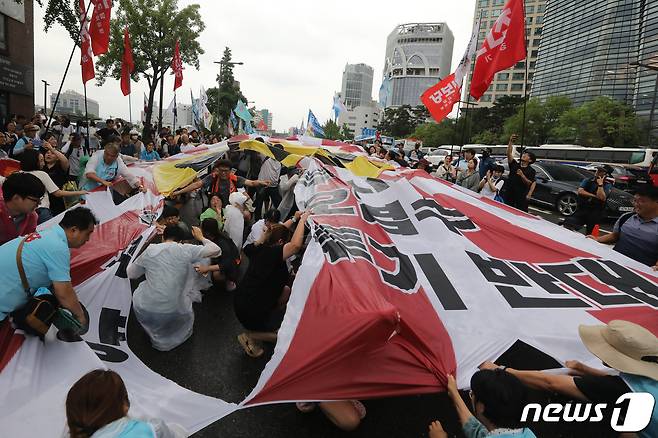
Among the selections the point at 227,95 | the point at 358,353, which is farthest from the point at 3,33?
the point at 227,95

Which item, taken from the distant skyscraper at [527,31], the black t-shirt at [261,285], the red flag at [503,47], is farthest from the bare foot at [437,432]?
the distant skyscraper at [527,31]

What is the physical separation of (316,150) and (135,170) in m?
3.07

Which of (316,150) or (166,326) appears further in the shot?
(316,150)

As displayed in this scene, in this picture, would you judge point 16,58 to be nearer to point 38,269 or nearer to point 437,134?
point 38,269

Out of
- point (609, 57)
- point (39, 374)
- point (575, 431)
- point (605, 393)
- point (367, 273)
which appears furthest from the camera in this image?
point (609, 57)

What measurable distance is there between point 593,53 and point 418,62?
69610 mm

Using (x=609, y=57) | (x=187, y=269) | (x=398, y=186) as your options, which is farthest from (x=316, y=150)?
(x=609, y=57)

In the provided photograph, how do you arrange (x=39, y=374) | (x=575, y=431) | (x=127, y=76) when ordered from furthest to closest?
(x=127, y=76), (x=575, y=431), (x=39, y=374)

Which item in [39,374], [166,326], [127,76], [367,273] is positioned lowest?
[166,326]

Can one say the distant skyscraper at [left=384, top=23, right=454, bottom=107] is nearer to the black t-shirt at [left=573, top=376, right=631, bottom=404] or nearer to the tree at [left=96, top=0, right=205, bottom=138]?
the tree at [left=96, top=0, right=205, bottom=138]

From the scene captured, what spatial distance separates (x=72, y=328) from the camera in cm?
233

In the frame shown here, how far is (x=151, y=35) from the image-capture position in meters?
26.9

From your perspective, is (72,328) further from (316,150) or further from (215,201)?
(316,150)

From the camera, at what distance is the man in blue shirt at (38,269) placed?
2268 millimetres
